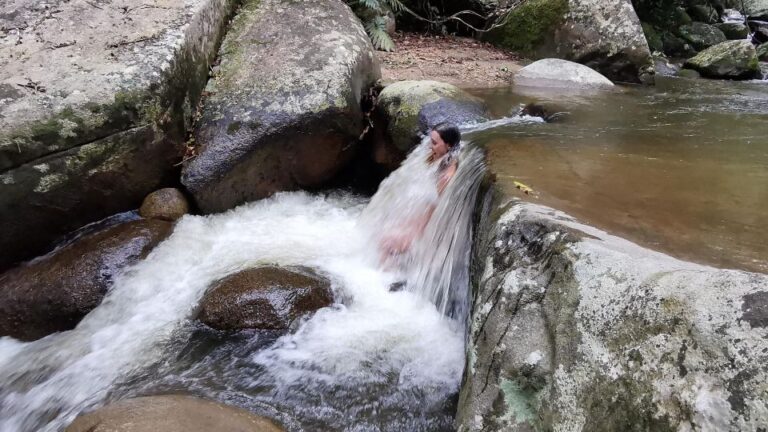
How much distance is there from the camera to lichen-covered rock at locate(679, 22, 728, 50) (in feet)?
→ 47.5

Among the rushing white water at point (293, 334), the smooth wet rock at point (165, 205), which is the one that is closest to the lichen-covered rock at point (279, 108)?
the smooth wet rock at point (165, 205)

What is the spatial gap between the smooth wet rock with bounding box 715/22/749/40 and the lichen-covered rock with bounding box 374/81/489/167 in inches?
582

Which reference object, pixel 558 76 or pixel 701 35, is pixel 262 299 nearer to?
pixel 558 76

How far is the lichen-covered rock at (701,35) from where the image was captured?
14492mm

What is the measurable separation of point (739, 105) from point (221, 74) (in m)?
7.00

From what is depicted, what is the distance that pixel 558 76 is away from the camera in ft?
26.7

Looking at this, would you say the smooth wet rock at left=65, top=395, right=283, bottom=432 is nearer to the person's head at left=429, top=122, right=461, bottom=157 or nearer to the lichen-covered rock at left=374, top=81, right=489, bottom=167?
the person's head at left=429, top=122, right=461, bottom=157

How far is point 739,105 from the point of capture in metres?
6.88

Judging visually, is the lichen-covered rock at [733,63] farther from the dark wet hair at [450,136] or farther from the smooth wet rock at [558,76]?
the dark wet hair at [450,136]

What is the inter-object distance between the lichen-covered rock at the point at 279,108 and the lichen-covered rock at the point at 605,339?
3.12 m

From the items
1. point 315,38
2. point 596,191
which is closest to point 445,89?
point 315,38

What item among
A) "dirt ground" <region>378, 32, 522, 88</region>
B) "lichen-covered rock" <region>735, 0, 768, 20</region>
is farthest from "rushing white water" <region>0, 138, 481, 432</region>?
"lichen-covered rock" <region>735, 0, 768, 20</region>

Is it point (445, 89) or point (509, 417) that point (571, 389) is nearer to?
point (509, 417)

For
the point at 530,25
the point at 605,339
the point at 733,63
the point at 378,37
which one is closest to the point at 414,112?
the point at 378,37
